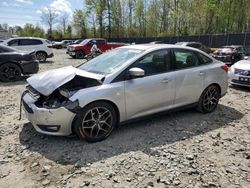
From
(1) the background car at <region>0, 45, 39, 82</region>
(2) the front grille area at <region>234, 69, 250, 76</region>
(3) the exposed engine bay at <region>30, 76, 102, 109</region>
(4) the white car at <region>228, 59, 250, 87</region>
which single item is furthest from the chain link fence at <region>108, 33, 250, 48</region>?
(3) the exposed engine bay at <region>30, 76, 102, 109</region>

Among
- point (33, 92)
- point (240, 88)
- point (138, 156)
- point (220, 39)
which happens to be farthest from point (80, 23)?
point (138, 156)

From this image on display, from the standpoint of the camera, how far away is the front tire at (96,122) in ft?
13.1

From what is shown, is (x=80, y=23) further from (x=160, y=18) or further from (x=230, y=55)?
(x=230, y=55)

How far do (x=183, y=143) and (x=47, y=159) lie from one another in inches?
84.1

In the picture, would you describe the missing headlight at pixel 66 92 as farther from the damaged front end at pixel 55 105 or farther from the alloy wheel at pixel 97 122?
the alloy wheel at pixel 97 122

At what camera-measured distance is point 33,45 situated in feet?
54.3

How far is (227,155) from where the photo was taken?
389 centimetres

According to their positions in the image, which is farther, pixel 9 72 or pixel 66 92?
pixel 9 72

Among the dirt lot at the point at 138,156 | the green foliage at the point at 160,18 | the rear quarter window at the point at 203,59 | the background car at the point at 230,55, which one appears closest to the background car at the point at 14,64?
the dirt lot at the point at 138,156

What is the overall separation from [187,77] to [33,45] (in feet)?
45.1

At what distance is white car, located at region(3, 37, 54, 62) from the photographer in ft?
52.5

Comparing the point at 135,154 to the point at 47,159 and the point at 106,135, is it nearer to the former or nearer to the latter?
the point at 106,135

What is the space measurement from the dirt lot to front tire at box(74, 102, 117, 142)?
144 mm

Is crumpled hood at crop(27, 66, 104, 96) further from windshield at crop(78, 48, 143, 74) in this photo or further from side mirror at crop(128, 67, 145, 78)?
side mirror at crop(128, 67, 145, 78)
